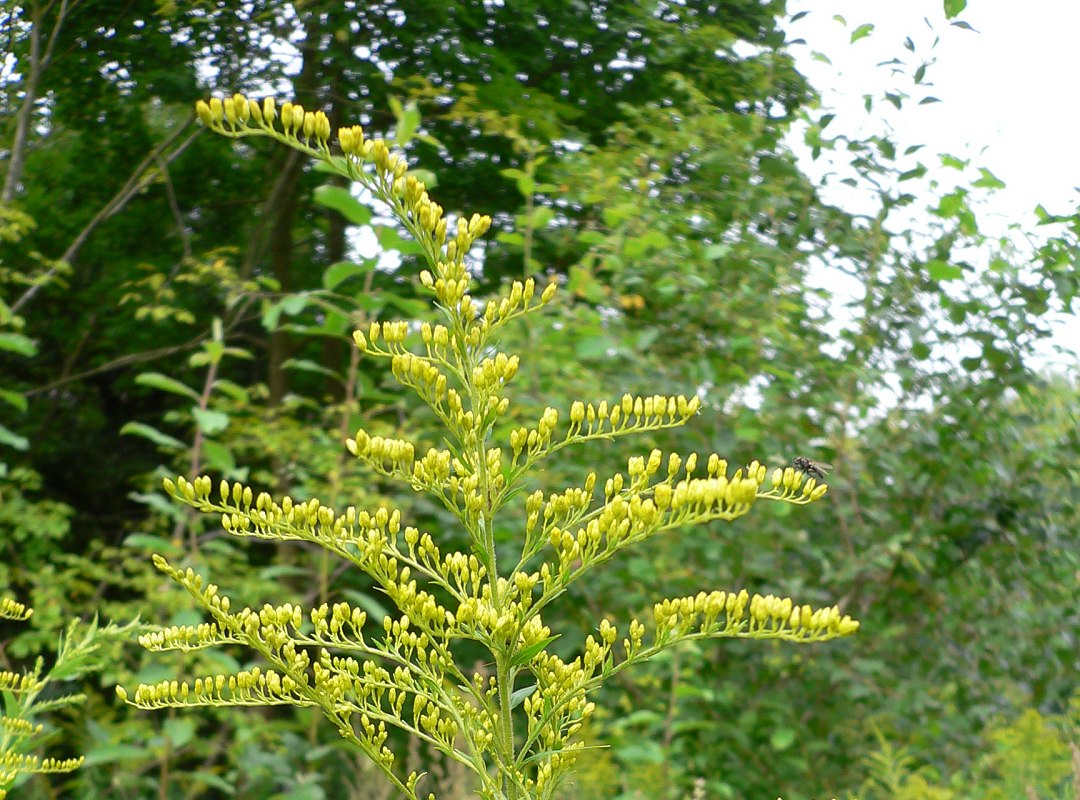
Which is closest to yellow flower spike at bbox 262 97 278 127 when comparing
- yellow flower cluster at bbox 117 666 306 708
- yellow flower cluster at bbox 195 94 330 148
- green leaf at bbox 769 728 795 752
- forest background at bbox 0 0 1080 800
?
yellow flower cluster at bbox 195 94 330 148

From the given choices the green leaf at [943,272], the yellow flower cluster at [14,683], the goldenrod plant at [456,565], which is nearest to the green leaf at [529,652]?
the goldenrod plant at [456,565]

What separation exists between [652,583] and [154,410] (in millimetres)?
5535

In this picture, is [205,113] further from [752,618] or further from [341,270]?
[341,270]

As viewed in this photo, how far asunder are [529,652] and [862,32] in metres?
4.02

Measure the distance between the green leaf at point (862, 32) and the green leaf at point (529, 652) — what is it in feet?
13.0

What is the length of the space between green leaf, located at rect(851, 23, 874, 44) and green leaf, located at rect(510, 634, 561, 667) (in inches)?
156

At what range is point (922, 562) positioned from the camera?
15.0 ft

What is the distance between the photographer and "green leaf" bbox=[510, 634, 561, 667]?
1.32 m

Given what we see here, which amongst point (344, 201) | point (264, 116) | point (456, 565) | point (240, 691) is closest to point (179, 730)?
point (344, 201)

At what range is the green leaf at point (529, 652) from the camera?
1.32m

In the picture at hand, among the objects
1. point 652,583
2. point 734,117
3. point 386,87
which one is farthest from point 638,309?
point 386,87

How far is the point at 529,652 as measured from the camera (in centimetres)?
133

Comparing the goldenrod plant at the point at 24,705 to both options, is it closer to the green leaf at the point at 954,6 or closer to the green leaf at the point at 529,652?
the green leaf at the point at 529,652

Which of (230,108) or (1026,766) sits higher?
(230,108)
